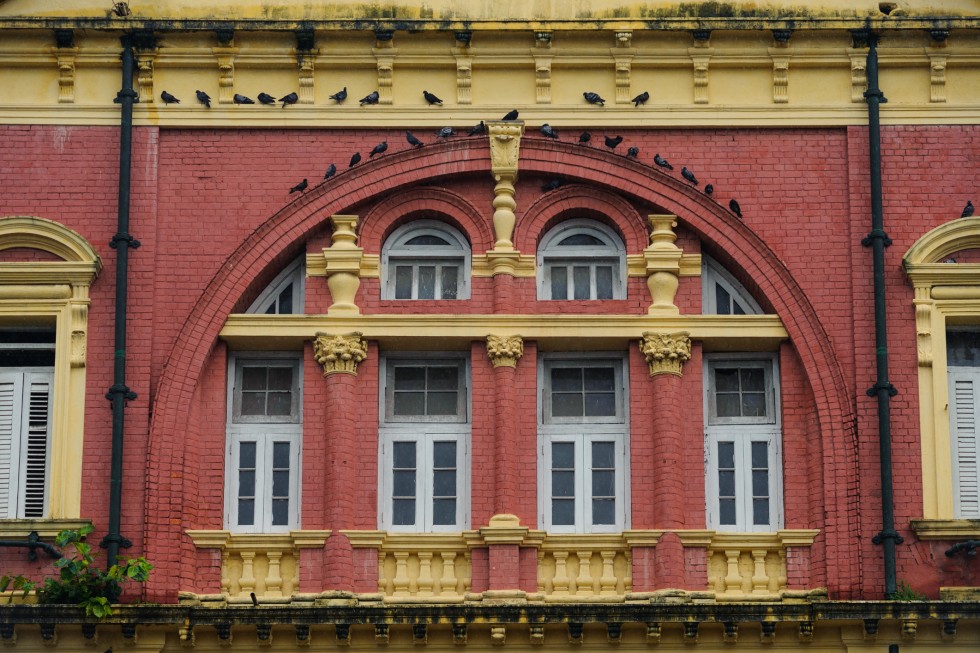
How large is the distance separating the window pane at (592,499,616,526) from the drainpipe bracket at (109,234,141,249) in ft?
18.3

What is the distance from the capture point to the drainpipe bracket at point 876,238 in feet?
88.0

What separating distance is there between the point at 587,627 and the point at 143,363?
5422 millimetres

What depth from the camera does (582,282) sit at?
27.4 metres

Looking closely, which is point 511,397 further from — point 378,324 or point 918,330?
point 918,330

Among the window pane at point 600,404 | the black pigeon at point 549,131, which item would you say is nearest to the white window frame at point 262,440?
the window pane at point 600,404

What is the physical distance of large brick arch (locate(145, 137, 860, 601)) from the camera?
85.9ft

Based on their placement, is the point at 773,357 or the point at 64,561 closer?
the point at 64,561

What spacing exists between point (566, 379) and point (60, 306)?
214 inches

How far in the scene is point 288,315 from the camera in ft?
88.4

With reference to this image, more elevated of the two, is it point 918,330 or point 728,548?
point 918,330

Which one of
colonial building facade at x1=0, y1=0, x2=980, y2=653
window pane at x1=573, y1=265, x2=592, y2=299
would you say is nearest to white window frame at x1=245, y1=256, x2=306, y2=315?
colonial building facade at x1=0, y1=0, x2=980, y2=653

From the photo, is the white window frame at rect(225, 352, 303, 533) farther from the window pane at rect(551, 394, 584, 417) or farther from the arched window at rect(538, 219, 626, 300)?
the arched window at rect(538, 219, 626, 300)

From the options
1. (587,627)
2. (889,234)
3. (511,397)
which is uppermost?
(889,234)

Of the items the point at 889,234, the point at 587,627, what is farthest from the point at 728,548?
the point at 889,234
